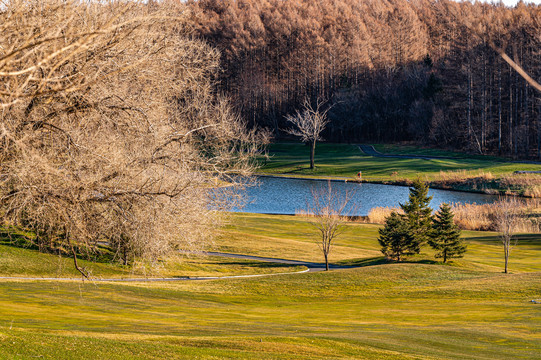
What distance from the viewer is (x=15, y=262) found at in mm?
26484

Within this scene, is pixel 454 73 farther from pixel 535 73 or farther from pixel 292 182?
pixel 292 182

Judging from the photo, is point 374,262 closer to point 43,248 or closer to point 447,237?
point 447,237

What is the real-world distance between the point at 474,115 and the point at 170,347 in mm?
96113

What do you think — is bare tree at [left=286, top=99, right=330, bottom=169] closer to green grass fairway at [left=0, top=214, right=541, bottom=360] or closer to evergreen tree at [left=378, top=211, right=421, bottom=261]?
evergreen tree at [left=378, top=211, right=421, bottom=261]

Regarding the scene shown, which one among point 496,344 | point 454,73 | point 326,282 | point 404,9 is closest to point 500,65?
point 454,73

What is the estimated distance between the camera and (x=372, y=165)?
8412cm

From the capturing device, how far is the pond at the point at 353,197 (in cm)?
5631

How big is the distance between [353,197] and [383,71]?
6149 cm

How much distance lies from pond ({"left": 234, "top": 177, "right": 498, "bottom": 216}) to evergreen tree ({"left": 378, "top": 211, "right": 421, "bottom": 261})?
47.7 feet

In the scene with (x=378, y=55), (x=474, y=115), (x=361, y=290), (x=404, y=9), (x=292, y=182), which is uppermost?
(x=404, y=9)

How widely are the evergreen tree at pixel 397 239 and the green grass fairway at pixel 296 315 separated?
0.91 metres

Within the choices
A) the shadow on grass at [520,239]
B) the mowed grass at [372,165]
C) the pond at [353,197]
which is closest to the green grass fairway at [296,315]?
the shadow on grass at [520,239]

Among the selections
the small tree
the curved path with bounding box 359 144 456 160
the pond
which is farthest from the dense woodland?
the small tree

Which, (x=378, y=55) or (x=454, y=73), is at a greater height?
(x=378, y=55)
